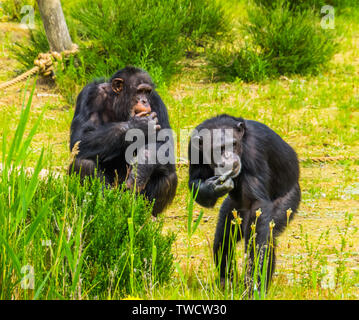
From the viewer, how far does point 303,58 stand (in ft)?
28.2

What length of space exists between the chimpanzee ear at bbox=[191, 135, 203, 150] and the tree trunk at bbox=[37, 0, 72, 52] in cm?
449

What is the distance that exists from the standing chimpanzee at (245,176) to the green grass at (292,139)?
24 cm

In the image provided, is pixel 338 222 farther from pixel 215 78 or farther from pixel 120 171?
pixel 215 78

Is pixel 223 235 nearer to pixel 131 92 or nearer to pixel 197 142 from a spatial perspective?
pixel 197 142

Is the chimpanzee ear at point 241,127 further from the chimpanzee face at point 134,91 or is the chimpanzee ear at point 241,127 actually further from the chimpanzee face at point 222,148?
the chimpanzee face at point 134,91

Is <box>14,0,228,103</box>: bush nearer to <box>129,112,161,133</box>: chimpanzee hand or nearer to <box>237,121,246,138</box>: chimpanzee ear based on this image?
<box>129,112,161,133</box>: chimpanzee hand

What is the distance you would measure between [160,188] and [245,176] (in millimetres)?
1480

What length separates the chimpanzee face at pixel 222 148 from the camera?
11.6ft

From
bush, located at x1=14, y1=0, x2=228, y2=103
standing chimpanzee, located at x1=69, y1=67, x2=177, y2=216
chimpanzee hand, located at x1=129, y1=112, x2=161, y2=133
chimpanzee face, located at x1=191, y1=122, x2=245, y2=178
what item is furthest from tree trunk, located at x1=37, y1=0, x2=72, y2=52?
chimpanzee face, located at x1=191, y1=122, x2=245, y2=178

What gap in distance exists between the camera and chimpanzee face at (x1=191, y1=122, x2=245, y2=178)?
3525mm

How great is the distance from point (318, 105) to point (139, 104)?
3269 mm

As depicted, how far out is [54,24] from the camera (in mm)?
7625

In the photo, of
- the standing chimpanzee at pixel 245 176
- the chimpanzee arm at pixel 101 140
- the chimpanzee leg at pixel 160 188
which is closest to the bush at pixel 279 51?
the chimpanzee leg at pixel 160 188
